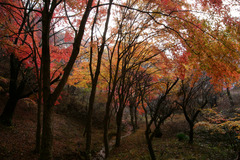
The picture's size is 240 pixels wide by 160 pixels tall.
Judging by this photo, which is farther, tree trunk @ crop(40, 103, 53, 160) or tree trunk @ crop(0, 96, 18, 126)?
tree trunk @ crop(0, 96, 18, 126)

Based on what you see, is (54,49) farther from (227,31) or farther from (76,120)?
(76,120)

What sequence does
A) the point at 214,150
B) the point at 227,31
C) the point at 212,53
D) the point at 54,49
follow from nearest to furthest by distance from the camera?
1. the point at 227,31
2. the point at 212,53
3. the point at 54,49
4. the point at 214,150

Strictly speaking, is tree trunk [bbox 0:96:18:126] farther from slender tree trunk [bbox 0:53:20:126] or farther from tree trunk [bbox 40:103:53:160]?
tree trunk [bbox 40:103:53:160]

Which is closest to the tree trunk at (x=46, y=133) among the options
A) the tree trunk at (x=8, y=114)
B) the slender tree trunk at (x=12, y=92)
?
the slender tree trunk at (x=12, y=92)

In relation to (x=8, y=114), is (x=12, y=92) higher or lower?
higher

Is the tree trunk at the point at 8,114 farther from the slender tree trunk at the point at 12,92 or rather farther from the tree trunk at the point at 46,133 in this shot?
the tree trunk at the point at 46,133

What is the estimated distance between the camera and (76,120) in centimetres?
A: 1800

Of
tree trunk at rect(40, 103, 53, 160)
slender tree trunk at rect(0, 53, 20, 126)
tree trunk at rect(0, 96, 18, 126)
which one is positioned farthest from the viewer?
tree trunk at rect(0, 96, 18, 126)

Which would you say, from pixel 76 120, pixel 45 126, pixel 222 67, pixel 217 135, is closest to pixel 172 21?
pixel 222 67

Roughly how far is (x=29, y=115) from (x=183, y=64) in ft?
44.1

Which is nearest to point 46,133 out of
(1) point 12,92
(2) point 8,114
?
(1) point 12,92

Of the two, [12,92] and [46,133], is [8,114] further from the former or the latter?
[46,133]

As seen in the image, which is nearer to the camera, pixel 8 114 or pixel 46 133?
pixel 46 133

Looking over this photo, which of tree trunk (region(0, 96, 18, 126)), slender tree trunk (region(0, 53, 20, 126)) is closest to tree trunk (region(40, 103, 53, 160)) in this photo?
slender tree trunk (region(0, 53, 20, 126))
